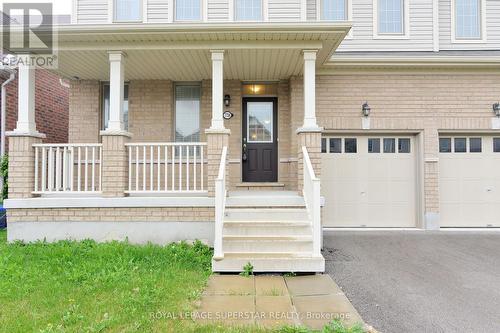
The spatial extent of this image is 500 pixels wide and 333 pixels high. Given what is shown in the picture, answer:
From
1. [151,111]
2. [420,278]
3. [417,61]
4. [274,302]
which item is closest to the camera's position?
[274,302]

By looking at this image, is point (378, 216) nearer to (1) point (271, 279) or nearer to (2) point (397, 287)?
(2) point (397, 287)

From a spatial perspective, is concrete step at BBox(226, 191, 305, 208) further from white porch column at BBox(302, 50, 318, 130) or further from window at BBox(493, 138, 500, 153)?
window at BBox(493, 138, 500, 153)

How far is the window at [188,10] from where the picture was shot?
733cm

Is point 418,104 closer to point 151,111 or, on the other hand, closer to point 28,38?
point 151,111

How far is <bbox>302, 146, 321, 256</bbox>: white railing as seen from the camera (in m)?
4.44

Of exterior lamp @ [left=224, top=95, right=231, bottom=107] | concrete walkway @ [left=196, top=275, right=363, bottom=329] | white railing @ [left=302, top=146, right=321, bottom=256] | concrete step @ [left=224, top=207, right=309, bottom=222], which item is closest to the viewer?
concrete walkway @ [left=196, top=275, right=363, bottom=329]

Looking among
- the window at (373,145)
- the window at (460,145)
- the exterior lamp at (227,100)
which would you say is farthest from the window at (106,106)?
the window at (460,145)

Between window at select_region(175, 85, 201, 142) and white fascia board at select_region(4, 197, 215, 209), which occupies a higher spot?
window at select_region(175, 85, 201, 142)

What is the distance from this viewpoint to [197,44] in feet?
18.2

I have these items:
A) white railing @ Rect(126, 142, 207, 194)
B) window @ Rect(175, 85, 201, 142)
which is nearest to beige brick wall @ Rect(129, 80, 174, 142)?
window @ Rect(175, 85, 201, 142)

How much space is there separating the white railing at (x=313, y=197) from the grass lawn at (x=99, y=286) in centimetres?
149

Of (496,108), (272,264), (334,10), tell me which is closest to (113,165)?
(272,264)

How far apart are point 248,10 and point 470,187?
619cm

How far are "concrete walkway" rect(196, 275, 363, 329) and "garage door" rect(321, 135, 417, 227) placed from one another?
3319 mm
